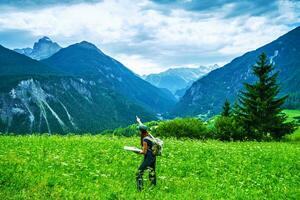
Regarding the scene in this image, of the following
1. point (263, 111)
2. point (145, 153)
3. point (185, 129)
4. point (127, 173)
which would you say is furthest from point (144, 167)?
point (263, 111)

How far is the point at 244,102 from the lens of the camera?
52125 mm

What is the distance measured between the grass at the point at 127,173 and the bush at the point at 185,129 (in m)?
26.3

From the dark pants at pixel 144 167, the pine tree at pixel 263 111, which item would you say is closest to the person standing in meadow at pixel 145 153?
the dark pants at pixel 144 167

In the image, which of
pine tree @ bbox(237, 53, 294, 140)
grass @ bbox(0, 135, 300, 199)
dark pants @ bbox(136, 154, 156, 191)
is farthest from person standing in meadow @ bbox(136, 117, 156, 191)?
pine tree @ bbox(237, 53, 294, 140)

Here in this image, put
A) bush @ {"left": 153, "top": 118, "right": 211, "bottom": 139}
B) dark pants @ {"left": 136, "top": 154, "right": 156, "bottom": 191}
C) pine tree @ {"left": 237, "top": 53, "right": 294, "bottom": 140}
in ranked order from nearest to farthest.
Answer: dark pants @ {"left": 136, "top": 154, "right": 156, "bottom": 191}, bush @ {"left": 153, "top": 118, "right": 211, "bottom": 139}, pine tree @ {"left": 237, "top": 53, "right": 294, "bottom": 140}

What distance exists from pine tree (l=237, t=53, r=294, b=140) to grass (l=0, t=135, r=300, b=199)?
89.7 ft

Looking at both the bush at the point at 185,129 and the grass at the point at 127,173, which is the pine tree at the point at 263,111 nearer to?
the bush at the point at 185,129

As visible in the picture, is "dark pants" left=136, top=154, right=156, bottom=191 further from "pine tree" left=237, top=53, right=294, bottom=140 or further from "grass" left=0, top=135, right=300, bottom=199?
"pine tree" left=237, top=53, right=294, bottom=140

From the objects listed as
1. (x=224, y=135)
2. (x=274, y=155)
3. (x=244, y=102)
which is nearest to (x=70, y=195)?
(x=274, y=155)

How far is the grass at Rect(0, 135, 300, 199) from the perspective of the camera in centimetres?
1306

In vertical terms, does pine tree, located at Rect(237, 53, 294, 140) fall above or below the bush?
above

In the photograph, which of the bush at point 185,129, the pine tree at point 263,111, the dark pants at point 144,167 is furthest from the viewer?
the pine tree at point 263,111

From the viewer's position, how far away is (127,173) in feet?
54.3

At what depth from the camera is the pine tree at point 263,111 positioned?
4991 centimetres
